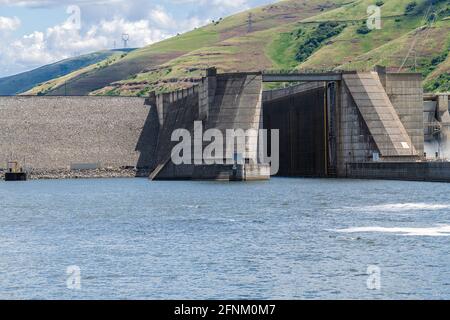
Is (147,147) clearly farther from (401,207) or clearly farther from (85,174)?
(401,207)

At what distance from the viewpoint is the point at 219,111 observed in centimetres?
13338

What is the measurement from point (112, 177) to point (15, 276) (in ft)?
415

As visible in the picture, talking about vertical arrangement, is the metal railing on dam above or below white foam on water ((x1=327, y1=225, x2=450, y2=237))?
above

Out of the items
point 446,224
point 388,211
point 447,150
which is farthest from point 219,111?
point 446,224

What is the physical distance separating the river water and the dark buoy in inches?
2831

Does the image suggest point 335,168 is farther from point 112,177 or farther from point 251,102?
point 112,177

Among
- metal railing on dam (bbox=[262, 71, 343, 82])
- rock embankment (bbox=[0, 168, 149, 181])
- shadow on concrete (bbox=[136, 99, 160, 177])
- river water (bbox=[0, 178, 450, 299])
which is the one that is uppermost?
metal railing on dam (bbox=[262, 71, 343, 82])

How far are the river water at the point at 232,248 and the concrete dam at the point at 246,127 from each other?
33.8 meters

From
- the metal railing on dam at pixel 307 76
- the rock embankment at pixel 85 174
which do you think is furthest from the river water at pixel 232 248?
the rock embankment at pixel 85 174

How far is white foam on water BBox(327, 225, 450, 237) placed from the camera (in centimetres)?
5799

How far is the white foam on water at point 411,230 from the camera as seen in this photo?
5799 centimetres

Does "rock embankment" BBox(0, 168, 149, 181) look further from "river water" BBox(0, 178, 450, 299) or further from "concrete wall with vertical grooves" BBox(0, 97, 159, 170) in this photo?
"river water" BBox(0, 178, 450, 299)

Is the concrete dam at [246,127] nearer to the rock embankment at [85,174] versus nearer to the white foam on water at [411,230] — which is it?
the rock embankment at [85,174]

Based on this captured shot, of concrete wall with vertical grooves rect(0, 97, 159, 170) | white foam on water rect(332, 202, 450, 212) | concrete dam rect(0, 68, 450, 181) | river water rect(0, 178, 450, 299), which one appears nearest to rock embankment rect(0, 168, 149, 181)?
concrete dam rect(0, 68, 450, 181)
